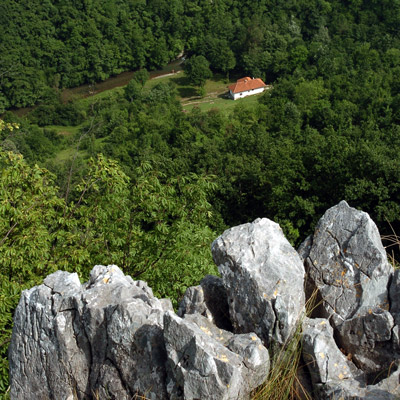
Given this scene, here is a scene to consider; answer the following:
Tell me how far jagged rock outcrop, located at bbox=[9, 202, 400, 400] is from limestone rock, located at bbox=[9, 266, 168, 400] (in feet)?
0.05

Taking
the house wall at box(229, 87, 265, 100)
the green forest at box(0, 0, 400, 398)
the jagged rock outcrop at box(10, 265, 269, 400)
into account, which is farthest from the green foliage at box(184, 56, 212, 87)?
the jagged rock outcrop at box(10, 265, 269, 400)

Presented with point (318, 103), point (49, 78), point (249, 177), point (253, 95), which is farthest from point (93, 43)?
point (249, 177)

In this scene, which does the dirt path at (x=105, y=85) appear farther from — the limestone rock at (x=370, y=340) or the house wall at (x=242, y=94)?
the limestone rock at (x=370, y=340)

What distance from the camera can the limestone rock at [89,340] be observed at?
674cm

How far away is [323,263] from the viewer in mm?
7809

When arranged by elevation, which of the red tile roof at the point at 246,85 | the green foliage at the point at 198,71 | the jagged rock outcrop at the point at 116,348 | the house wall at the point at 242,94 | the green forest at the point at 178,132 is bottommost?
the house wall at the point at 242,94

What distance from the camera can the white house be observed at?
89812mm

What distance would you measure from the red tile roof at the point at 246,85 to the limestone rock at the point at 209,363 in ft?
281

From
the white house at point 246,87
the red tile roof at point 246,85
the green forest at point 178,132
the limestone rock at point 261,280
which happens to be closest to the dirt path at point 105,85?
the green forest at point 178,132

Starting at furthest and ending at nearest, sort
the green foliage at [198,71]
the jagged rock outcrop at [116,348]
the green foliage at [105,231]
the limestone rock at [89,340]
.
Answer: the green foliage at [198,71], the green foliage at [105,231], the limestone rock at [89,340], the jagged rock outcrop at [116,348]

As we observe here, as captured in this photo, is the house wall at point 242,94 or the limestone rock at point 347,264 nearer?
the limestone rock at point 347,264

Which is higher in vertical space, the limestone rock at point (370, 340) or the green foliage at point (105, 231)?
the limestone rock at point (370, 340)

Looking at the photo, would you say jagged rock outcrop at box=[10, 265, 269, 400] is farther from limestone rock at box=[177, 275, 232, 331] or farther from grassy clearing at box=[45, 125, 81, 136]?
grassy clearing at box=[45, 125, 81, 136]

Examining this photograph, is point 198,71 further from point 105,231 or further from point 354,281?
point 354,281
